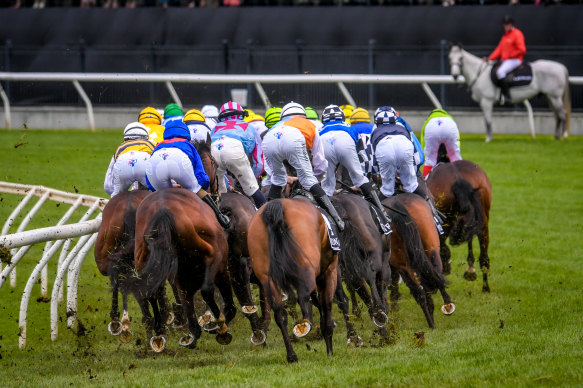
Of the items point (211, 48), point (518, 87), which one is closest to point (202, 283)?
point (518, 87)

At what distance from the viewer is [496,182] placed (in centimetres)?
1653

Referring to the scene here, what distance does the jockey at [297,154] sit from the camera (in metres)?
7.64

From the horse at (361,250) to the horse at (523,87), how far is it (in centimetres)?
1147

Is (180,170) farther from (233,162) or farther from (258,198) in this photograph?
(258,198)

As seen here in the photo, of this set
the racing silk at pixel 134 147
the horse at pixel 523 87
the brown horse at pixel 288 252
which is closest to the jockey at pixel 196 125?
the racing silk at pixel 134 147

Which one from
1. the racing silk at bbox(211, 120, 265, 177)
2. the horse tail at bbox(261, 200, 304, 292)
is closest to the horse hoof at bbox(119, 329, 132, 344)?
the horse tail at bbox(261, 200, 304, 292)

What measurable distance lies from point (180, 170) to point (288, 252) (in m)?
1.51

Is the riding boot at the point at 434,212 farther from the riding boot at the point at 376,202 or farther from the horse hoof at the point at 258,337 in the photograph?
the horse hoof at the point at 258,337

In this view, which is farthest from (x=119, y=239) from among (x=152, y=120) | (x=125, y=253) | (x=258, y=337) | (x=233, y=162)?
(x=152, y=120)

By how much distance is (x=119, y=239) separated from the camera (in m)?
8.30

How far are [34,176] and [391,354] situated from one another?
10471mm

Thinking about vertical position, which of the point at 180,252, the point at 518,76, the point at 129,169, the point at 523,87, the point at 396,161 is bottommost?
the point at 523,87

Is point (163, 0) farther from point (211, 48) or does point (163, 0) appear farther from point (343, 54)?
point (343, 54)

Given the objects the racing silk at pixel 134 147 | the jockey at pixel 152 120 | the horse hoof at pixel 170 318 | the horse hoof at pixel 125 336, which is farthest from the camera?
the jockey at pixel 152 120
